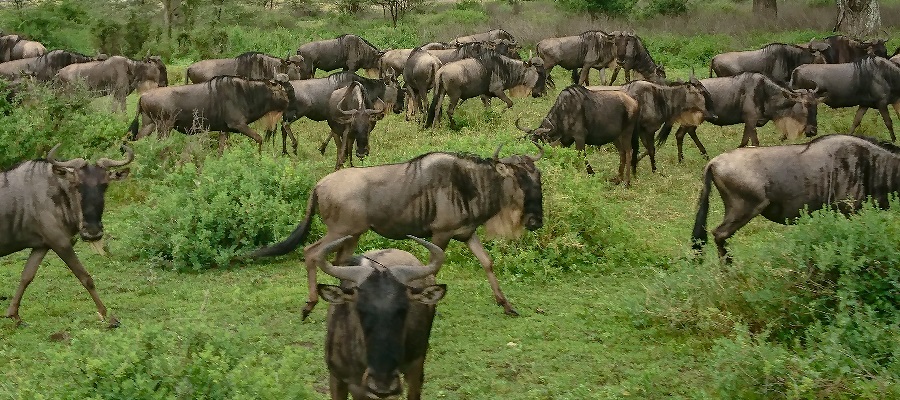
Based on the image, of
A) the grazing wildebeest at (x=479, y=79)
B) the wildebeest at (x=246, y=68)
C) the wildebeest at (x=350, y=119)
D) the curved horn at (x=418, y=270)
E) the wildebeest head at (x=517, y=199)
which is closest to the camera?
the curved horn at (x=418, y=270)

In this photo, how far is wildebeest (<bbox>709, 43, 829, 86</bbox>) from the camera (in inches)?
645

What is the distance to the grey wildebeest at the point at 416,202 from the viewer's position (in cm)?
686

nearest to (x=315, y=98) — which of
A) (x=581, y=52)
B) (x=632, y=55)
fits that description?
(x=581, y=52)

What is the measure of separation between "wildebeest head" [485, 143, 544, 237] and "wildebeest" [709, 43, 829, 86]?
1045 centimetres

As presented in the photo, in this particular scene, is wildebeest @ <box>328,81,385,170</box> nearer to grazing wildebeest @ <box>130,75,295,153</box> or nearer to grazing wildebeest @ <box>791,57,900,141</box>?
grazing wildebeest @ <box>130,75,295,153</box>

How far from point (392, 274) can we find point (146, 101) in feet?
29.3

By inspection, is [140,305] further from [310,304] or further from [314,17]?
[314,17]

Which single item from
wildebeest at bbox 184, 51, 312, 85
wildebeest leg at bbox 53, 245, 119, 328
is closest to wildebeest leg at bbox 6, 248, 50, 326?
wildebeest leg at bbox 53, 245, 119, 328

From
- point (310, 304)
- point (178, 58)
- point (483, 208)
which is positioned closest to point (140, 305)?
point (310, 304)

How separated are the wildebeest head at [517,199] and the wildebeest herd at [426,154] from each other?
1cm

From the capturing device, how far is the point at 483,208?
700cm

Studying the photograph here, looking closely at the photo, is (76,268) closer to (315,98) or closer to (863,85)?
(315,98)

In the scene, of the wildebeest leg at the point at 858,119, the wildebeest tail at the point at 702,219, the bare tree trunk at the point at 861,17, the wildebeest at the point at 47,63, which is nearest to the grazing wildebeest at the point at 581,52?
the bare tree trunk at the point at 861,17

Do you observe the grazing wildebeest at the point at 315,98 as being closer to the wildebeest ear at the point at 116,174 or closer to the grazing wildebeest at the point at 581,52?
the wildebeest ear at the point at 116,174
